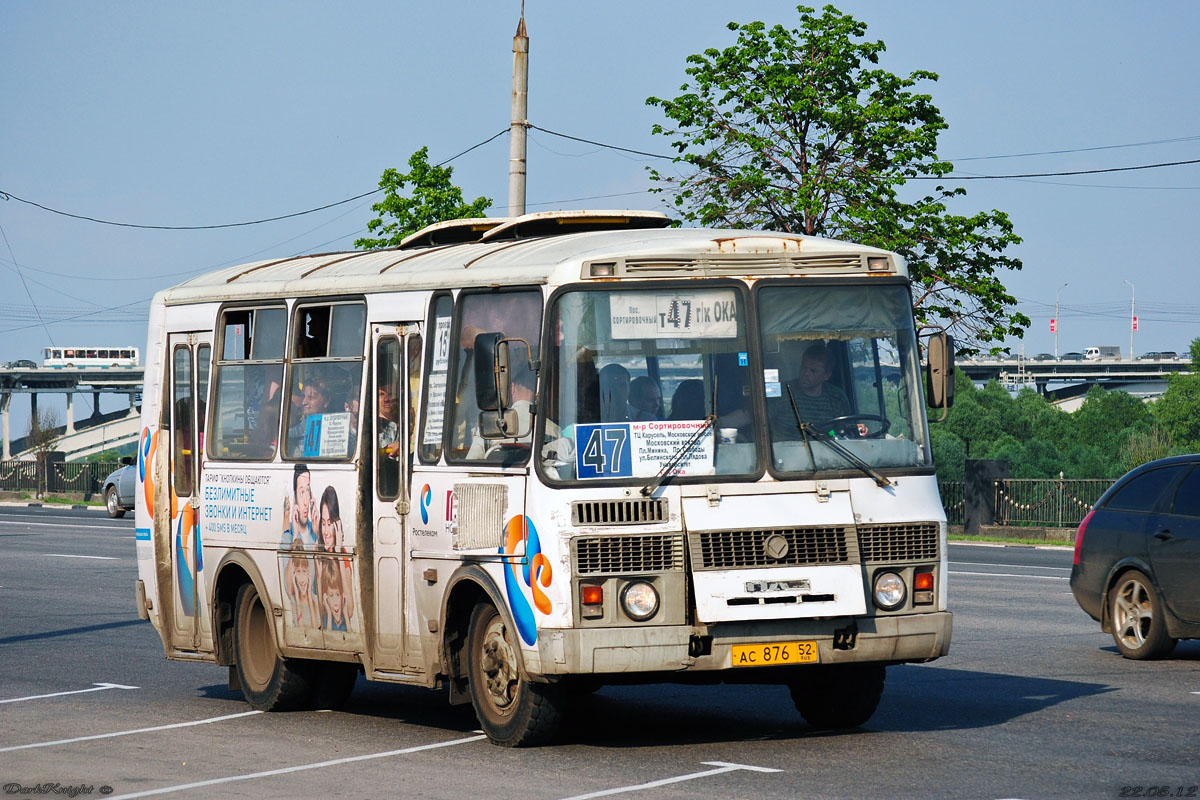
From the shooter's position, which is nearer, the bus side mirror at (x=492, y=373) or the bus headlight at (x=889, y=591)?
the bus side mirror at (x=492, y=373)

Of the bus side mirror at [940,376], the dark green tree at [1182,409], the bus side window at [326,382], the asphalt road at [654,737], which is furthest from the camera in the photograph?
the dark green tree at [1182,409]

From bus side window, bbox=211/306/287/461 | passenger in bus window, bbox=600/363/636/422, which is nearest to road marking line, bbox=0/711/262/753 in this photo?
bus side window, bbox=211/306/287/461

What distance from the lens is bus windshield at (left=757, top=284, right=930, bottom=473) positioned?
938 centimetres

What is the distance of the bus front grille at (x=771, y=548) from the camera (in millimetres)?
8961

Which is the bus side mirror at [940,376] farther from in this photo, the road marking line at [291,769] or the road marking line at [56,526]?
the road marking line at [56,526]

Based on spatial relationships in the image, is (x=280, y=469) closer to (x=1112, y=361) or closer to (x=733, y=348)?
(x=733, y=348)

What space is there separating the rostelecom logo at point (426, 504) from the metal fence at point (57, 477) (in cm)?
5052

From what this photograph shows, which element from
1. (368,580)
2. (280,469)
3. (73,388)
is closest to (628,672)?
(368,580)

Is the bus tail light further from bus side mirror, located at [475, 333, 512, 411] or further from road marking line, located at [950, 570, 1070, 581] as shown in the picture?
road marking line, located at [950, 570, 1070, 581]

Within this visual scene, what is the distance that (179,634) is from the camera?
1256 cm

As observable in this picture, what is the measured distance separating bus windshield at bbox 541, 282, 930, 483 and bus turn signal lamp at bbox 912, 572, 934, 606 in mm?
609

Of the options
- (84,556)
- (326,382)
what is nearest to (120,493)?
(84,556)

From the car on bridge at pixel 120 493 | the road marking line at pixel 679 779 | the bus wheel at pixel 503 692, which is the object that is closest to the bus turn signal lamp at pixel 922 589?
the road marking line at pixel 679 779

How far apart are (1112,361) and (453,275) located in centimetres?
17727
